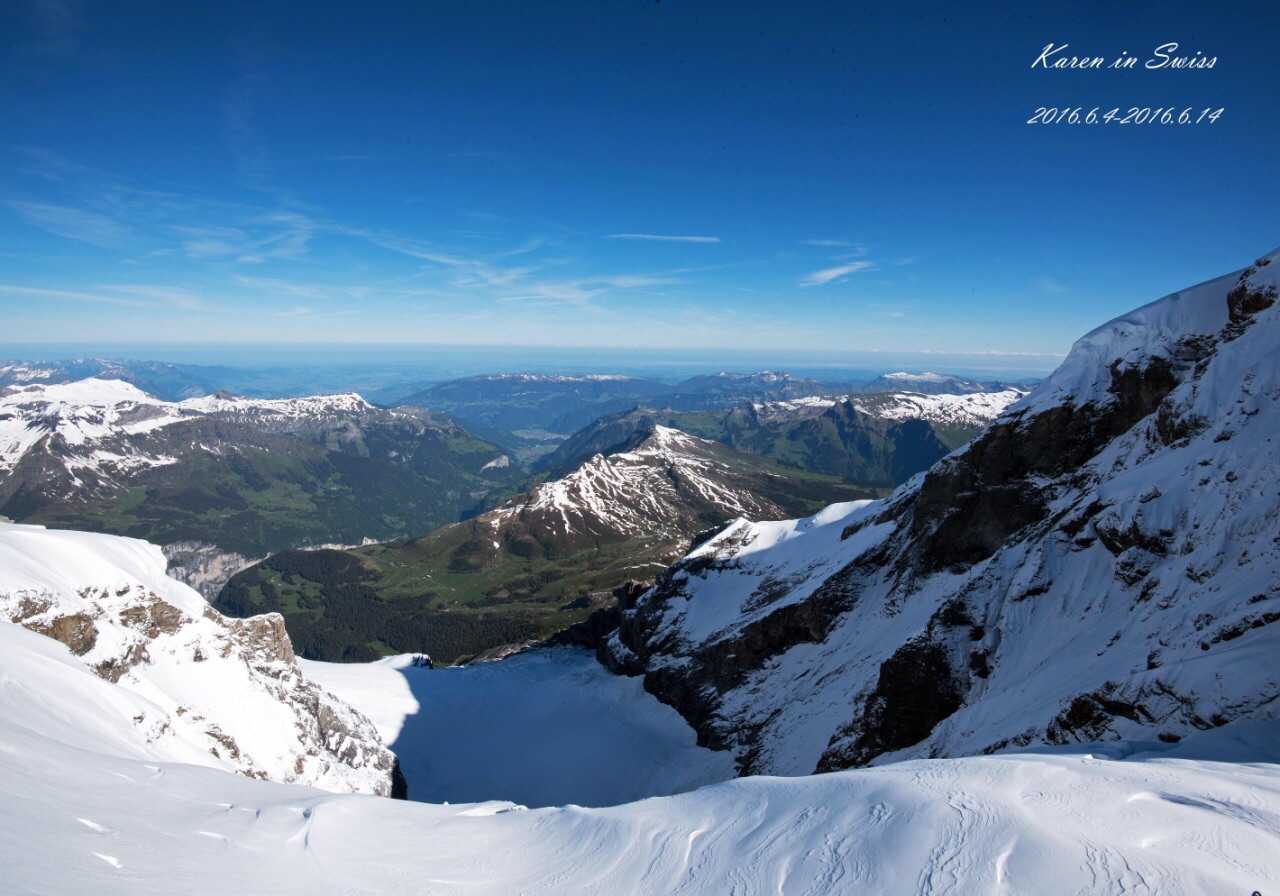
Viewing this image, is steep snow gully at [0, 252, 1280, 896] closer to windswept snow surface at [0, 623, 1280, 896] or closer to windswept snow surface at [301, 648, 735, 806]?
windswept snow surface at [0, 623, 1280, 896]

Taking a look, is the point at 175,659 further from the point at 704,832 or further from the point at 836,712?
the point at 836,712

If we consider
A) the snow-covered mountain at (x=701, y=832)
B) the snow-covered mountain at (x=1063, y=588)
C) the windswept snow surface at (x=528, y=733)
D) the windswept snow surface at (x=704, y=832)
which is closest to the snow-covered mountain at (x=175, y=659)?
the windswept snow surface at (x=704, y=832)

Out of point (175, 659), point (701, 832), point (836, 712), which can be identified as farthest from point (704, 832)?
point (175, 659)

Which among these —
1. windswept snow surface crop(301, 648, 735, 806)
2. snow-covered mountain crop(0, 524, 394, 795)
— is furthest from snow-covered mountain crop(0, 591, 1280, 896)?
windswept snow surface crop(301, 648, 735, 806)

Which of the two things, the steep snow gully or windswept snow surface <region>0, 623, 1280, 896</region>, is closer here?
windswept snow surface <region>0, 623, 1280, 896</region>

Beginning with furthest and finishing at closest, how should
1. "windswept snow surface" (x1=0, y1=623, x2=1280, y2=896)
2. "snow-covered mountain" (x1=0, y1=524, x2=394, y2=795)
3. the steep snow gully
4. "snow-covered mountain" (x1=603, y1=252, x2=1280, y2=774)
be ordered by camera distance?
"snow-covered mountain" (x1=0, y1=524, x2=394, y2=795) → "snow-covered mountain" (x1=603, y1=252, x2=1280, y2=774) → the steep snow gully → "windswept snow surface" (x1=0, y1=623, x2=1280, y2=896)

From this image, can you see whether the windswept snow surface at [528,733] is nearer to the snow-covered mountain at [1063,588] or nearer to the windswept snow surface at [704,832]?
the snow-covered mountain at [1063,588]

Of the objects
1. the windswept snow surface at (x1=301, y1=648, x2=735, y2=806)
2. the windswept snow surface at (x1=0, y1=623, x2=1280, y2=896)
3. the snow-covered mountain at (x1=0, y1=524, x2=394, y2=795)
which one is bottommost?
the windswept snow surface at (x1=301, y1=648, x2=735, y2=806)
